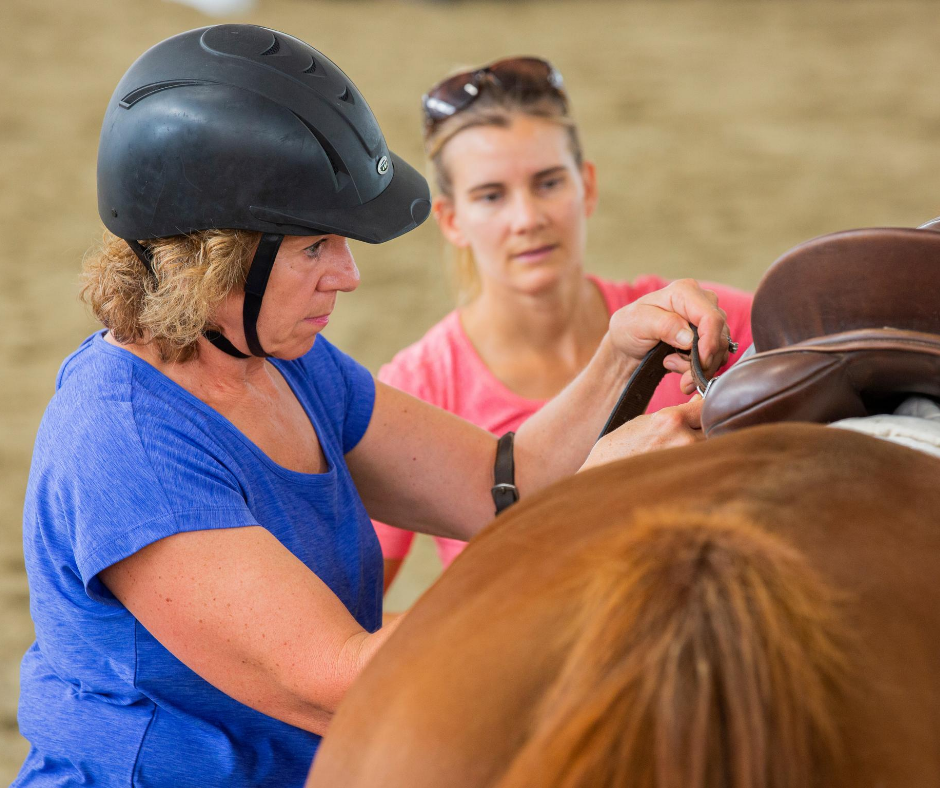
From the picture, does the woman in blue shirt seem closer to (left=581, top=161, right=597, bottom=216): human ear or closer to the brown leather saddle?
the brown leather saddle

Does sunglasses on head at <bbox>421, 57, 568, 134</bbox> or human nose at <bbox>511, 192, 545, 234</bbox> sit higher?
sunglasses on head at <bbox>421, 57, 568, 134</bbox>

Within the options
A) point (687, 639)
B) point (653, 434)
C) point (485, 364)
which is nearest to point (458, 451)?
point (653, 434)

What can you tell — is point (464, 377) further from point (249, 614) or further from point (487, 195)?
point (249, 614)

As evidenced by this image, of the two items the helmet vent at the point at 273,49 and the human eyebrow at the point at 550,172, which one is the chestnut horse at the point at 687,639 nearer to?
the helmet vent at the point at 273,49

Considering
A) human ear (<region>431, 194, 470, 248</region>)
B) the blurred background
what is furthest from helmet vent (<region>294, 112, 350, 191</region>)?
the blurred background

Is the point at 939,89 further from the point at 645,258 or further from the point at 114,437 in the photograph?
the point at 114,437

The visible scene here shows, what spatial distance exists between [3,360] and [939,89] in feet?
20.7

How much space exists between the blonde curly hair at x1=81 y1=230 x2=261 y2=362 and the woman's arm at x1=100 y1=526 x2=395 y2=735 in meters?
0.27

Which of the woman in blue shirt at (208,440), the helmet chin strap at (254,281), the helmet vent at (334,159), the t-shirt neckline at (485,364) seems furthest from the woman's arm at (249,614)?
the t-shirt neckline at (485,364)

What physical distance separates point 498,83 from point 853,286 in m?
1.25

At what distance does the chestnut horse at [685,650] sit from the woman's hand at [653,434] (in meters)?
0.43

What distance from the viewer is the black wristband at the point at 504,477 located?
1.54 meters

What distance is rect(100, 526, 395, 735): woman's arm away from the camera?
→ 1.05 meters

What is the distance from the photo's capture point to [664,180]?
6016mm
